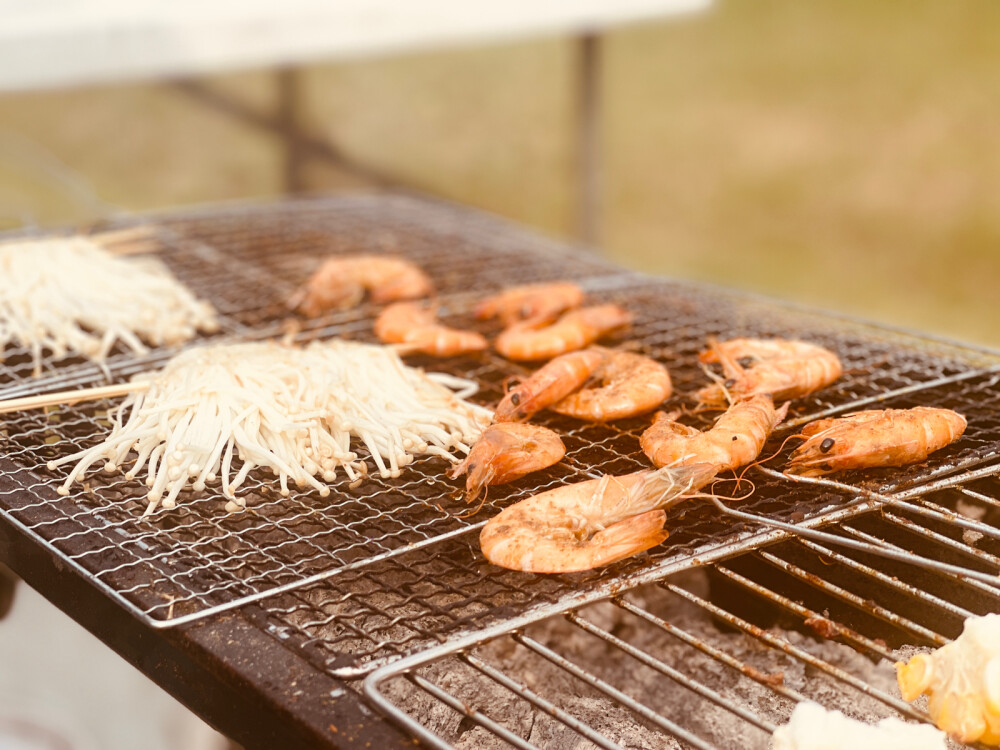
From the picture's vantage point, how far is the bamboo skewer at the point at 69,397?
3.54 metres

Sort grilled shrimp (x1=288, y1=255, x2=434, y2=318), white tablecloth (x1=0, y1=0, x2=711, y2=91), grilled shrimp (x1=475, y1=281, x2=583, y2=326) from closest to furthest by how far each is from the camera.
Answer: grilled shrimp (x1=475, y1=281, x2=583, y2=326) → grilled shrimp (x1=288, y1=255, x2=434, y2=318) → white tablecloth (x1=0, y1=0, x2=711, y2=91)

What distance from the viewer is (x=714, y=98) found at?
43.2 ft

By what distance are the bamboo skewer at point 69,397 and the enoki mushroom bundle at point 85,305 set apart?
49 cm

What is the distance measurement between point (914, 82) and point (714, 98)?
8.11 ft

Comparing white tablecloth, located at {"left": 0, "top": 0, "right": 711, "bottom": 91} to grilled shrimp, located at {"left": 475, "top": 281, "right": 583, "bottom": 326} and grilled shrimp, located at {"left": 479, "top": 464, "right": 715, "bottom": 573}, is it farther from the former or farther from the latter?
grilled shrimp, located at {"left": 479, "top": 464, "right": 715, "bottom": 573}

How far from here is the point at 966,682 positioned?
7.06ft

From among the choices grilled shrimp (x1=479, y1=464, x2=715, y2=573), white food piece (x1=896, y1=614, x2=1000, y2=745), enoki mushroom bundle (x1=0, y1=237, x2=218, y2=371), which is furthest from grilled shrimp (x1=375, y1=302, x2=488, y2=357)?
white food piece (x1=896, y1=614, x2=1000, y2=745)

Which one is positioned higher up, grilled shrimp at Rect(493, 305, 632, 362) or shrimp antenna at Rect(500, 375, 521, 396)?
grilled shrimp at Rect(493, 305, 632, 362)

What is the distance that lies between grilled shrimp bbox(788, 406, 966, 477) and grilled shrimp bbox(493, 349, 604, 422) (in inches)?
33.2

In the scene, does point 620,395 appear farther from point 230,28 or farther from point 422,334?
point 230,28

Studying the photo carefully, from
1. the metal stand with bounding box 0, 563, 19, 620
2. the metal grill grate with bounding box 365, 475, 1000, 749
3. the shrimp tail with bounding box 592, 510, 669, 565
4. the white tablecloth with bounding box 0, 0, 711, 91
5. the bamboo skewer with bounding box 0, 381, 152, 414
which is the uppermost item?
the white tablecloth with bounding box 0, 0, 711, 91

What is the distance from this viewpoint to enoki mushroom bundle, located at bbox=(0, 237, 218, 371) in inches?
171

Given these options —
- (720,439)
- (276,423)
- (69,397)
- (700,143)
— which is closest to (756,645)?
(720,439)

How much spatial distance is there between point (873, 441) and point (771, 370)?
667mm
